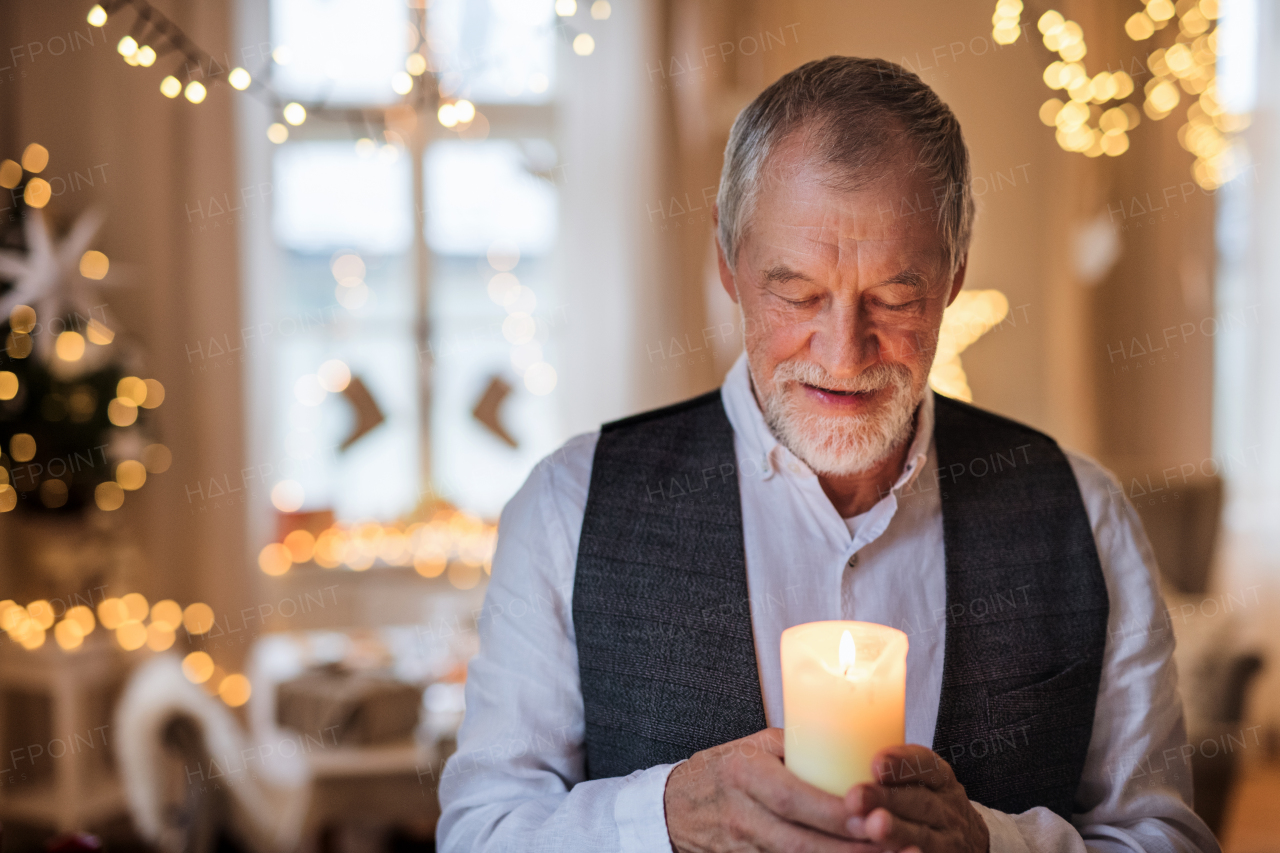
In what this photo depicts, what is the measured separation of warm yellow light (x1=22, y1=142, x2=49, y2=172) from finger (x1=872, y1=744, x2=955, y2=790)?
3403 millimetres

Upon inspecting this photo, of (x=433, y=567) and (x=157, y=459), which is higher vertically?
(x=157, y=459)

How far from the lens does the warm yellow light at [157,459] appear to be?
315cm

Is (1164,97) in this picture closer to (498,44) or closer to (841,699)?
(498,44)

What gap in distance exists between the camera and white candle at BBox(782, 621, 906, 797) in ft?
2.12

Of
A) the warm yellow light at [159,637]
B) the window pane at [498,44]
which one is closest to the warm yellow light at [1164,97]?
the window pane at [498,44]

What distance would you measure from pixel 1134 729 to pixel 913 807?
0.43m

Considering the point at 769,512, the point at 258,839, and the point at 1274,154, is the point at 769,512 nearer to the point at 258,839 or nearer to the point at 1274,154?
the point at 258,839

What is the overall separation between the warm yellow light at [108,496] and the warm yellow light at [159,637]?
0.42 metres

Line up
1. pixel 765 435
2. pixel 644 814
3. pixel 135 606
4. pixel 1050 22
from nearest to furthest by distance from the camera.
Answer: pixel 644 814
pixel 765 435
pixel 1050 22
pixel 135 606

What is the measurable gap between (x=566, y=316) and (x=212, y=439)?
1350mm

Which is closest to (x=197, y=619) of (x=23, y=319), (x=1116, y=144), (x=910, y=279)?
(x=23, y=319)

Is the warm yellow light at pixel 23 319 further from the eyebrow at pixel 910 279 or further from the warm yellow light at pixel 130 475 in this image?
the eyebrow at pixel 910 279

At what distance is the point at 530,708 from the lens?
0.96m

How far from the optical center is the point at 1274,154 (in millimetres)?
3945
